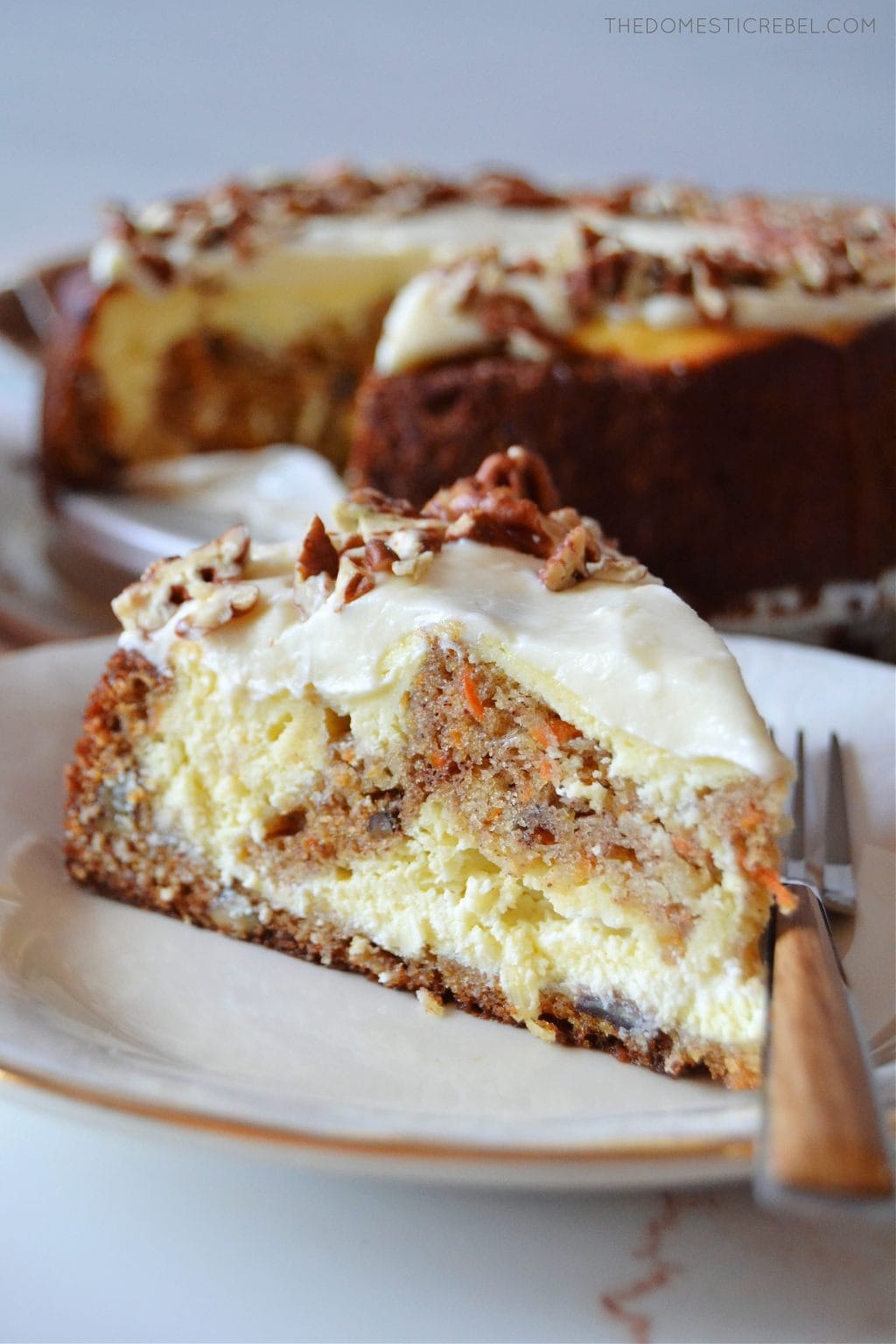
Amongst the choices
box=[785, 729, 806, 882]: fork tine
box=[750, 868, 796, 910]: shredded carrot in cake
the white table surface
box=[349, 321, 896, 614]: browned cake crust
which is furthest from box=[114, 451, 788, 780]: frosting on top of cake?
box=[349, 321, 896, 614]: browned cake crust

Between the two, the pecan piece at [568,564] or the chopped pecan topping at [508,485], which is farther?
the chopped pecan topping at [508,485]

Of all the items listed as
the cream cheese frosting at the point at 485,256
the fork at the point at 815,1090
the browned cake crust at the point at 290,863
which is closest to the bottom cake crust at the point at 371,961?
the browned cake crust at the point at 290,863

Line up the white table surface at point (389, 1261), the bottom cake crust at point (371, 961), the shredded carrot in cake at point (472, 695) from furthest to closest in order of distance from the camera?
the shredded carrot in cake at point (472, 695) < the bottom cake crust at point (371, 961) < the white table surface at point (389, 1261)

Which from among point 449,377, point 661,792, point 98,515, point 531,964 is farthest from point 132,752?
point 98,515

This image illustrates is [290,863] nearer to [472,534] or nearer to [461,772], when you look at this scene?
[461,772]

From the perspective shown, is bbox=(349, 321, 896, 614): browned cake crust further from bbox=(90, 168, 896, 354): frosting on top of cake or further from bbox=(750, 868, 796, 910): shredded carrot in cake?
bbox=(750, 868, 796, 910): shredded carrot in cake

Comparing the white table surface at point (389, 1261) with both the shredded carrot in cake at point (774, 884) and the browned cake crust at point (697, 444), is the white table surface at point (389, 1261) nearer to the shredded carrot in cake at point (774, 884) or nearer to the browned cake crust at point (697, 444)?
the shredded carrot in cake at point (774, 884)

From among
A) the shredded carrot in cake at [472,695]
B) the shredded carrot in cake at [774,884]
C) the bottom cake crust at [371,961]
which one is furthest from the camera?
the shredded carrot in cake at [472,695]

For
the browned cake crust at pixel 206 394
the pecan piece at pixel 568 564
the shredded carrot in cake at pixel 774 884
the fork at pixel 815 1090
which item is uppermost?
the pecan piece at pixel 568 564
